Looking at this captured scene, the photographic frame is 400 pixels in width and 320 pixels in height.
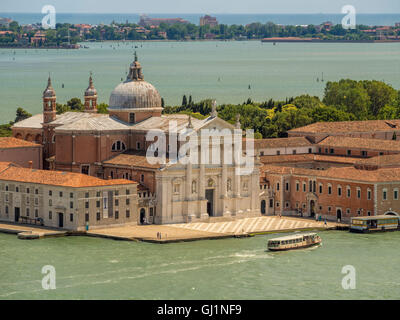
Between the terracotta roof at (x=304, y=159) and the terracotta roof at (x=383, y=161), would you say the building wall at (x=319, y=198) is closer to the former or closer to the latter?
the terracotta roof at (x=383, y=161)

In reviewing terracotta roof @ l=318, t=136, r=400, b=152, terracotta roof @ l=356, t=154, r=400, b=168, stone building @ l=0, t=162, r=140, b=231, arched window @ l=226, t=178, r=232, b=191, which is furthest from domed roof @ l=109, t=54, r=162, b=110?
terracotta roof @ l=356, t=154, r=400, b=168

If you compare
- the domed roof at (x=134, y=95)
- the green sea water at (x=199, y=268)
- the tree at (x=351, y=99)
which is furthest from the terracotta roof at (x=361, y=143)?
→ the tree at (x=351, y=99)

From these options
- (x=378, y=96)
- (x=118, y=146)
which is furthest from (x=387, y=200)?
(x=378, y=96)

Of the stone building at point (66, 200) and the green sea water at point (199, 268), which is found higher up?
the stone building at point (66, 200)

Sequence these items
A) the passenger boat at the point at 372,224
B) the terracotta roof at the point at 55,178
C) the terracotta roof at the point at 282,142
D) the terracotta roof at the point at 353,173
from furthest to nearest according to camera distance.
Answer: the terracotta roof at the point at 282,142, the terracotta roof at the point at 353,173, the passenger boat at the point at 372,224, the terracotta roof at the point at 55,178

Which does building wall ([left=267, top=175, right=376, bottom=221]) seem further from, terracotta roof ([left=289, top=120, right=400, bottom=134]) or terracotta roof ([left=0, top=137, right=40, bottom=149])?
terracotta roof ([left=0, top=137, right=40, bottom=149])

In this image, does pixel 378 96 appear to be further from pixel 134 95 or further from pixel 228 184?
pixel 228 184

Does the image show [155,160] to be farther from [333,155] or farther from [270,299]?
[270,299]
